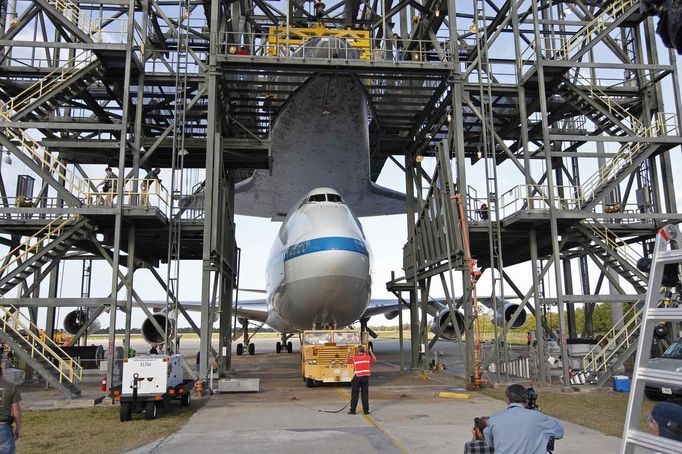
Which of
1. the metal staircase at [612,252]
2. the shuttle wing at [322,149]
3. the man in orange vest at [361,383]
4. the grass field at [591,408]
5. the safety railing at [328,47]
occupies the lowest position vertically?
the grass field at [591,408]

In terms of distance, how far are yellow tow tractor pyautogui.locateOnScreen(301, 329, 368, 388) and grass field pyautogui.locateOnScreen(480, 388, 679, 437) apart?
4.09 meters

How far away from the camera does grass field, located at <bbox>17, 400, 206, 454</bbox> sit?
8.64 meters

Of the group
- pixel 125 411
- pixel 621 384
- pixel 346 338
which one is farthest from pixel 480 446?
pixel 621 384

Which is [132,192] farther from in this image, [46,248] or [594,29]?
[594,29]

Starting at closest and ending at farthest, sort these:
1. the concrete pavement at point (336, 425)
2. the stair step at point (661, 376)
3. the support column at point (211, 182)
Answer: the stair step at point (661, 376)
the concrete pavement at point (336, 425)
the support column at point (211, 182)

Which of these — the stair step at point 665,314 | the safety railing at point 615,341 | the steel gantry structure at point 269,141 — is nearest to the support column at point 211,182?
the steel gantry structure at point 269,141

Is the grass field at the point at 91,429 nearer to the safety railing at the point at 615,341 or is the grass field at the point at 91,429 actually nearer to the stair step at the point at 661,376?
the stair step at the point at 661,376

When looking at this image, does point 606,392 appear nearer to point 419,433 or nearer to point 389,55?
point 419,433

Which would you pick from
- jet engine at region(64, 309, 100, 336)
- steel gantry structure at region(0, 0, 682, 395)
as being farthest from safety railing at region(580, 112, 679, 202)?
jet engine at region(64, 309, 100, 336)

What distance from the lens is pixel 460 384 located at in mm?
17281

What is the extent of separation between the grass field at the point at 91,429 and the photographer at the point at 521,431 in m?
6.46

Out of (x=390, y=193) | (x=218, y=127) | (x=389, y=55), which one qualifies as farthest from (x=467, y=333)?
(x=389, y=55)

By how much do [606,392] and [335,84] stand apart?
1242 cm

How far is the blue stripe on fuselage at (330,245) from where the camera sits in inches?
615
